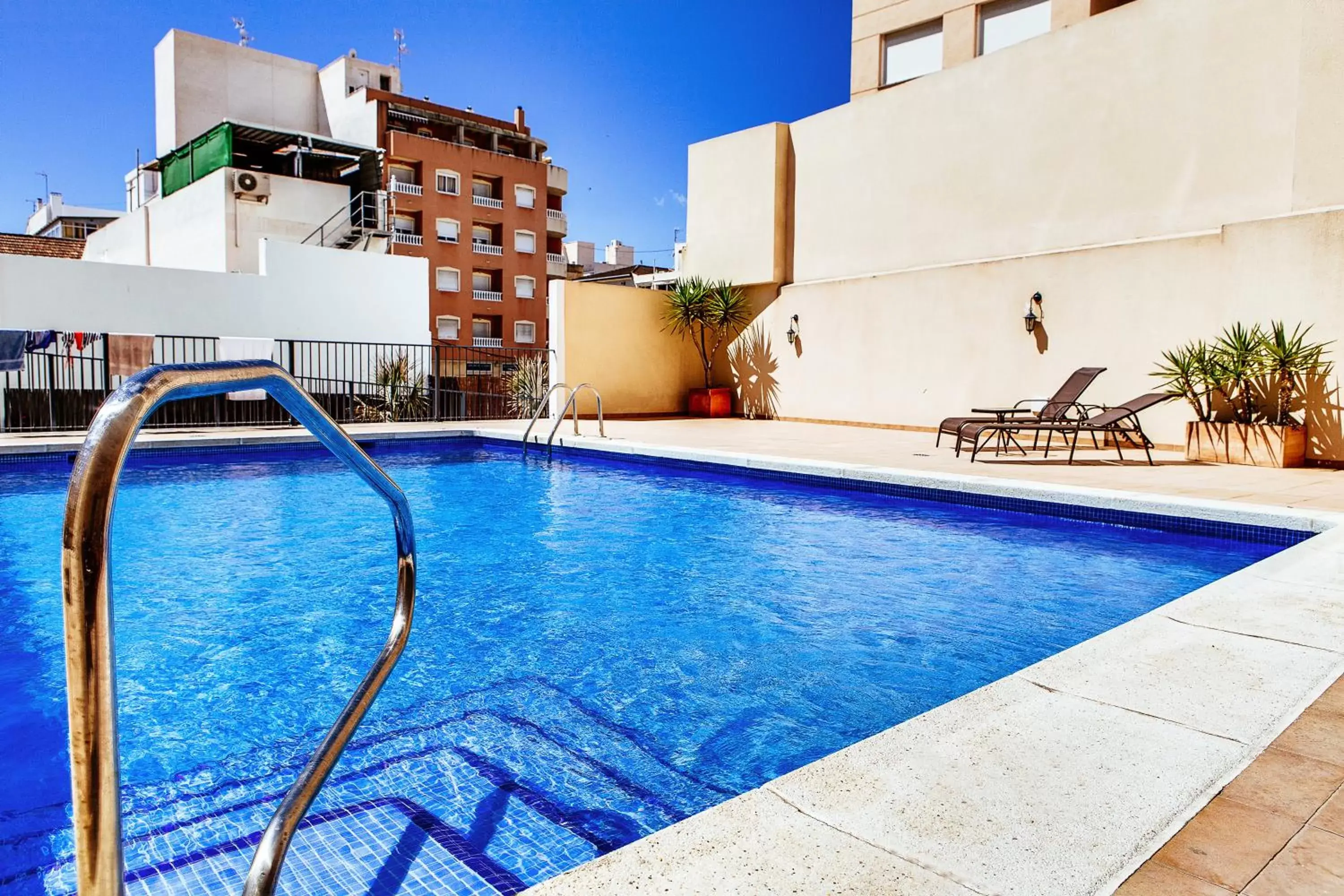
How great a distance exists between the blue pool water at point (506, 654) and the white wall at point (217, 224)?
21.4 metres

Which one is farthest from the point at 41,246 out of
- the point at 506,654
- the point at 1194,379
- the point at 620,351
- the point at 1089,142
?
the point at 1194,379

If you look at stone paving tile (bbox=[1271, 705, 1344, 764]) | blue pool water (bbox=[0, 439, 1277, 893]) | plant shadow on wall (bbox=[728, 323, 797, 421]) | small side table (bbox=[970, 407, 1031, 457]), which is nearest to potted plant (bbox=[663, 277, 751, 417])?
plant shadow on wall (bbox=[728, 323, 797, 421])

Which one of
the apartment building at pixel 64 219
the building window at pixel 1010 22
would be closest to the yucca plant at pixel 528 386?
the building window at pixel 1010 22

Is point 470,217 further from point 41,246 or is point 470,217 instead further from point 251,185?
point 41,246

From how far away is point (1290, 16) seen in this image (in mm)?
9531

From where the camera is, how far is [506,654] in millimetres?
3965

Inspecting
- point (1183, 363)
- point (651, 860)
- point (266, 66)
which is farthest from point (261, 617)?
point (266, 66)

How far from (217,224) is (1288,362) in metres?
27.7

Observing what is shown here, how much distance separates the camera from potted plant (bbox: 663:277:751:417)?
616 inches

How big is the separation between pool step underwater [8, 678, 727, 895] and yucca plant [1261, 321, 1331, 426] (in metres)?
8.55

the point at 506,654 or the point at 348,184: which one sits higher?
the point at 348,184

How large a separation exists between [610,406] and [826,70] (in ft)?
47.0

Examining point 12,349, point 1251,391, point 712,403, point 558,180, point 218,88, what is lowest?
point 712,403

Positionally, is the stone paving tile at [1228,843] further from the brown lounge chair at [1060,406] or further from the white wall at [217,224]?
the white wall at [217,224]
